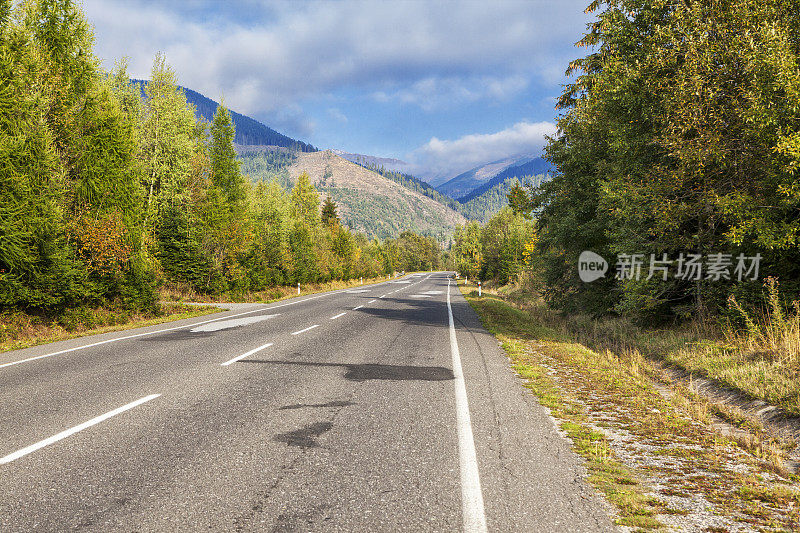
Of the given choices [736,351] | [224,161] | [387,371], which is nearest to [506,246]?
[224,161]

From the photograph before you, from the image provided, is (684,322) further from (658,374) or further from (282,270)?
(282,270)

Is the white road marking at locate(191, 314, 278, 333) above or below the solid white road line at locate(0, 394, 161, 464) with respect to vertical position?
below

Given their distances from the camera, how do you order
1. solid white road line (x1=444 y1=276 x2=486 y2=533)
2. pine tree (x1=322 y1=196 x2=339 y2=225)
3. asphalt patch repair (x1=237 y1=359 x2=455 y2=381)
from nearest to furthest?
solid white road line (x1=444 y1=276 x2=486 y2=533) < asphalt patch repair (x1=237 y1=359 x2=455 y2=381) < pine tree (x1=322 y1=196 x2=339 y2=225)

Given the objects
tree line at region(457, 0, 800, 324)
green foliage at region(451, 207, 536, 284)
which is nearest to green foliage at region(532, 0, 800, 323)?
tree line at region(457, 0, 800, 324)

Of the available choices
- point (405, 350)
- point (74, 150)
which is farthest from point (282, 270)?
point (405, 350)

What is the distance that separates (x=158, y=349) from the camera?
9.59 m

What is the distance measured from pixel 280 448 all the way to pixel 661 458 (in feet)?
12.1

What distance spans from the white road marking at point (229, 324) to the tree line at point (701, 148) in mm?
11507

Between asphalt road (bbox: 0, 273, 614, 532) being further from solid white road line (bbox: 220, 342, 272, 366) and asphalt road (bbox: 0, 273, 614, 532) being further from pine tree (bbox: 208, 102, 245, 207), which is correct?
pine tree (bbox: 208, 102, 245, 207)

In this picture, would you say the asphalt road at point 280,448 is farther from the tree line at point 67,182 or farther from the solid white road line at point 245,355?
the tree line at point 67,182

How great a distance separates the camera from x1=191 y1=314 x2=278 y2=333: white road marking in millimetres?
13117

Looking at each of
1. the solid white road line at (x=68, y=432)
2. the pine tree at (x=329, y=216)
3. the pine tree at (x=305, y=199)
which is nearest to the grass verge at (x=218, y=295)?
the solid white road line at (x=68, y=432)

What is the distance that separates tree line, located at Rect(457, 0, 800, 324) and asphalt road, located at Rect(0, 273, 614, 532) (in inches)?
228

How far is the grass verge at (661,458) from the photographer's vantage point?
3.19 m
